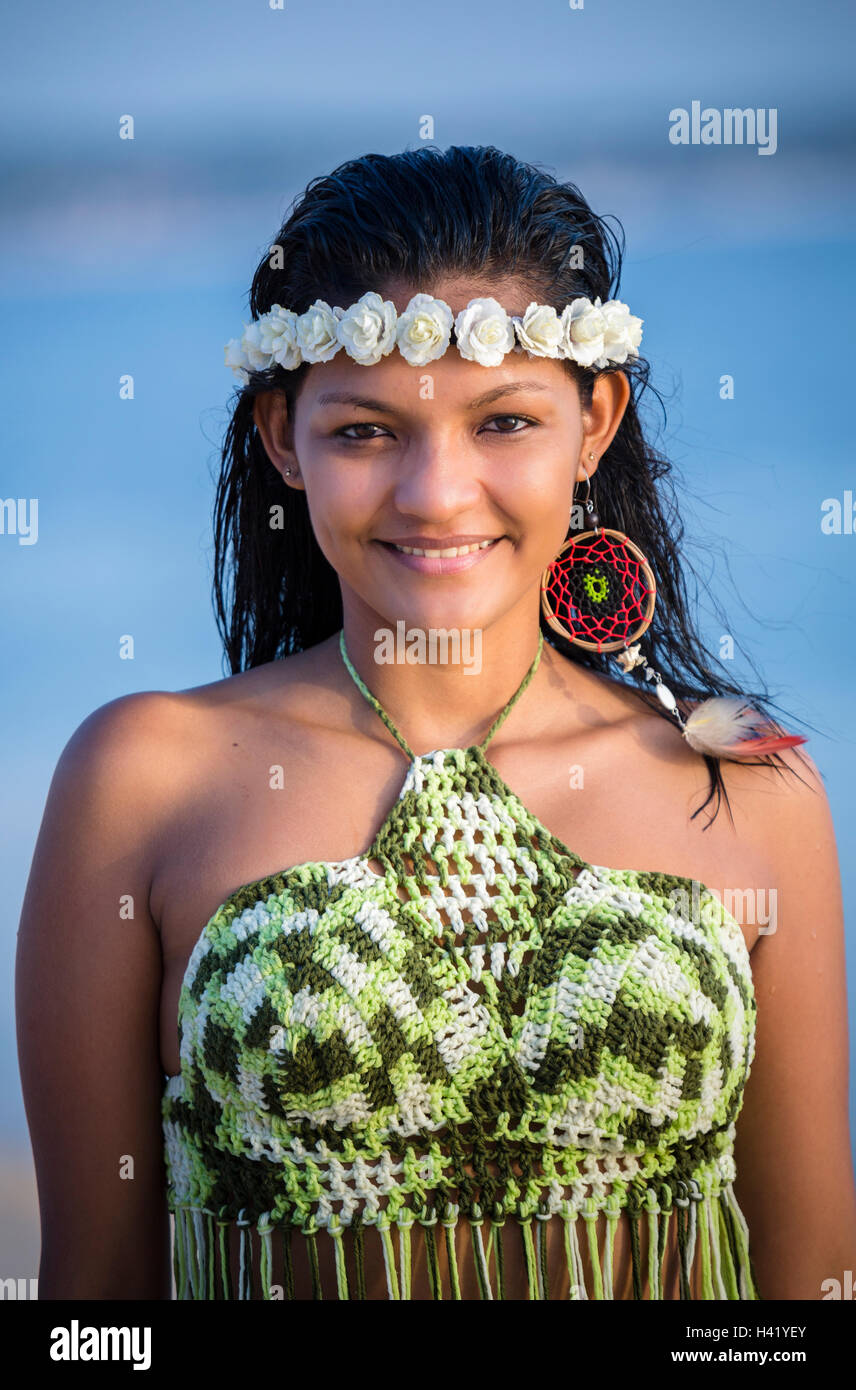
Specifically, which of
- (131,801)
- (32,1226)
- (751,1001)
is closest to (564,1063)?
(751,1001)

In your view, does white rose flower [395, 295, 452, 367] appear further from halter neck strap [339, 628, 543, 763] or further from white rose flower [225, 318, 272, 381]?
halter neck strap [339, 628, 543, 763]

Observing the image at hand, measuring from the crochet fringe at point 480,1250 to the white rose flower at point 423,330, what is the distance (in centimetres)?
108

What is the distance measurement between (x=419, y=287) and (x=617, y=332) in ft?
0.96

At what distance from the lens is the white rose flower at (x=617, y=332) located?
80.8 inches

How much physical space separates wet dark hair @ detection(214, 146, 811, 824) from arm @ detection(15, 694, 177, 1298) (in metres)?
0.40

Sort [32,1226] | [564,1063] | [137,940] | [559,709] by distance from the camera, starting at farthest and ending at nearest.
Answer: [32,1226] < [559,709] < [137,940] < [564,1063]

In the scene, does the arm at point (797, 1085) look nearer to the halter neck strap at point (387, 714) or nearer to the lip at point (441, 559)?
the halter neck strap at point (387, 714)

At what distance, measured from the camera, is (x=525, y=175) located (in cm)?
206

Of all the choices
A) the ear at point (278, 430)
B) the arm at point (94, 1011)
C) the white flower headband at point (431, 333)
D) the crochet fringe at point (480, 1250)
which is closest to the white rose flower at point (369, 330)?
the white flower headband at point (431, 333)

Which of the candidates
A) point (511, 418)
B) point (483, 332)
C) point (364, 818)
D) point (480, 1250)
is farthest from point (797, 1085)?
point (483, 332)

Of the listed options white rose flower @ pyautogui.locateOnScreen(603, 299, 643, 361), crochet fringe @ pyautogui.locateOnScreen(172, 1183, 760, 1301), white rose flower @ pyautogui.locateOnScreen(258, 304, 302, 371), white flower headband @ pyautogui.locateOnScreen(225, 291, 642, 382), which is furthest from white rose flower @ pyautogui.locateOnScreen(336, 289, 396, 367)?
crochet fringe @ pyautogui.locateOnScreen(172, 1183, 760, 1301)

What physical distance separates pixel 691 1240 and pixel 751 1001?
0.32 m

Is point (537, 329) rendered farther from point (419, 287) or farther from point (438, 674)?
point (438, 674)

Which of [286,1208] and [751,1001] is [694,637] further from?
[286,1208]
